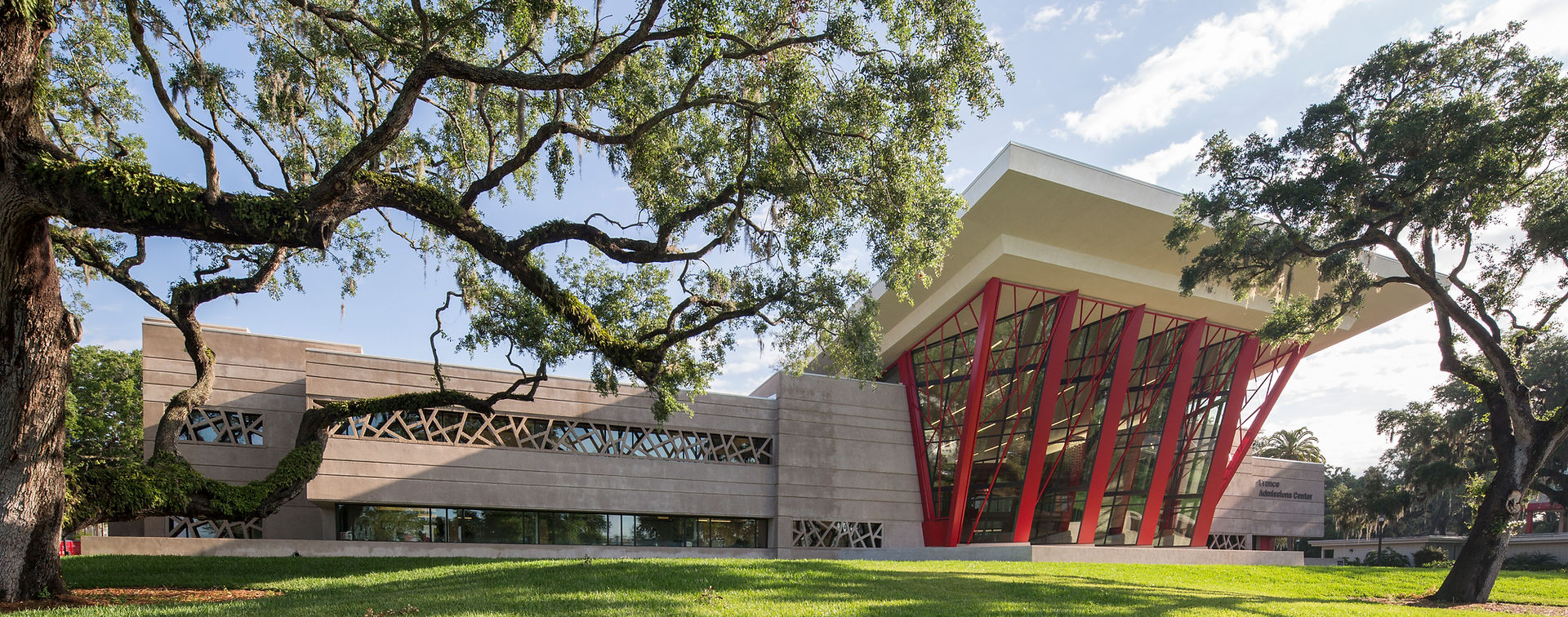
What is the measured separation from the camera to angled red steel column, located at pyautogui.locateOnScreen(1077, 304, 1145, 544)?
1051 inches

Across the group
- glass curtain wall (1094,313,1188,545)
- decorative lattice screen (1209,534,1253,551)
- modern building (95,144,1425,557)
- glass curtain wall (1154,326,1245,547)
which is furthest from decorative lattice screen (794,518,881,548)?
decorative lattice screen (1209,534,1253,551)

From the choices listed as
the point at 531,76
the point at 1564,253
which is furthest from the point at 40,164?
the point at 1564,253

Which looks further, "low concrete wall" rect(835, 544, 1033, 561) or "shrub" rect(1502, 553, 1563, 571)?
"shrub" rect(1502, 553, 1563, 571)

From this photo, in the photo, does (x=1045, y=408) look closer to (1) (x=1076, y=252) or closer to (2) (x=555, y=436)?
(1) (x=1076, y=252)

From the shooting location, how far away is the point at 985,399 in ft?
92.1

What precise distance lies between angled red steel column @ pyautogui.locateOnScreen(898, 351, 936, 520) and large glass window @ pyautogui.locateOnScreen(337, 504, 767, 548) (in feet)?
20.7

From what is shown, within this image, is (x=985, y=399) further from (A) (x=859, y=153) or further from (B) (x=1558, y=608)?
(A) (x=859, y=153)

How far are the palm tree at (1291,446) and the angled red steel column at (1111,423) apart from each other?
36349 millimetres

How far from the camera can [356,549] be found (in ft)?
72.7

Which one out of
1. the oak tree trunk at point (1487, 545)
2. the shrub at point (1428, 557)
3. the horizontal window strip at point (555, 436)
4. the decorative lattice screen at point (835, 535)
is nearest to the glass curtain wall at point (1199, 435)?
the shrub at point (1428, 557)

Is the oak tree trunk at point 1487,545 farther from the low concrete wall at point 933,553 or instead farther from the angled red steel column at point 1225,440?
the angled red steel column at point 1225,440

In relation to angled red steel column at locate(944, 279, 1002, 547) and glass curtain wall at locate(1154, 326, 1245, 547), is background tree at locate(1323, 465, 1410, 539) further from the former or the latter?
angled red steel column at locate(944, 279, 1002, 547)

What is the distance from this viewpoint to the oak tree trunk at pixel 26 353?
8.64 m

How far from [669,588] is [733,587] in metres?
0.91
